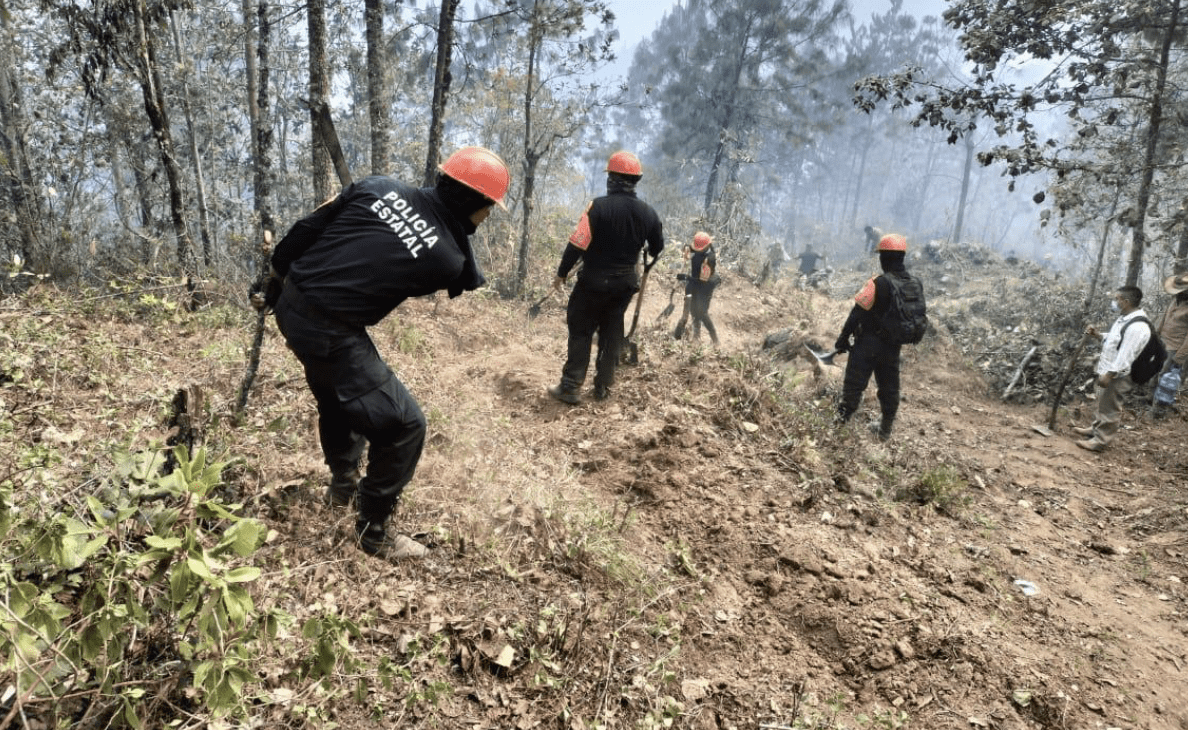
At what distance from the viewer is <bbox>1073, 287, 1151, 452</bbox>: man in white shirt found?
6281 millimetres

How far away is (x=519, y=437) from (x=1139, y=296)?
22.1 feet

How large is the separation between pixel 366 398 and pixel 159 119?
→ 523cm

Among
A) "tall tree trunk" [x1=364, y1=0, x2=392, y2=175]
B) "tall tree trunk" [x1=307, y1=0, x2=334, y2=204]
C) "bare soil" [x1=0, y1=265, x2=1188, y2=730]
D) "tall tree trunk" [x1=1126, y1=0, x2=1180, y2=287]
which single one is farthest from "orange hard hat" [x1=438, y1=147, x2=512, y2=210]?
"tall tree trunk" [x1=1126, y1=0, x2=1180, y2=287]

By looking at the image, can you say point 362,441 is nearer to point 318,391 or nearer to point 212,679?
point 318,391

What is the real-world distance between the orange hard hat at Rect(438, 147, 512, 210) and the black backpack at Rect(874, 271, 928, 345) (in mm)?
4299

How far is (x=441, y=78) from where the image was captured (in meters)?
8.61

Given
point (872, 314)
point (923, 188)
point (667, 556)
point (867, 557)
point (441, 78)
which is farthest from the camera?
point (923, 188)

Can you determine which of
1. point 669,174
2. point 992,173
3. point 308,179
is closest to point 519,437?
point 308,179

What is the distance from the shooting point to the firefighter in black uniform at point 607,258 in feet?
15.6

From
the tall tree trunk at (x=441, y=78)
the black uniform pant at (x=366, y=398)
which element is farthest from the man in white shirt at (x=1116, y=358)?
the tall tree trunk at (x=441, y=78)

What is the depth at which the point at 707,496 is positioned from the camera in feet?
13.0

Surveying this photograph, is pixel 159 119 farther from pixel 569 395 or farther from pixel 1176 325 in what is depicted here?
pixel 1176 325

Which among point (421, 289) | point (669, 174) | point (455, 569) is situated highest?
point (669, 174)

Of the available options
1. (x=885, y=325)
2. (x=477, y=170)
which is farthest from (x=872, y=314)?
(x=477, y=170)
